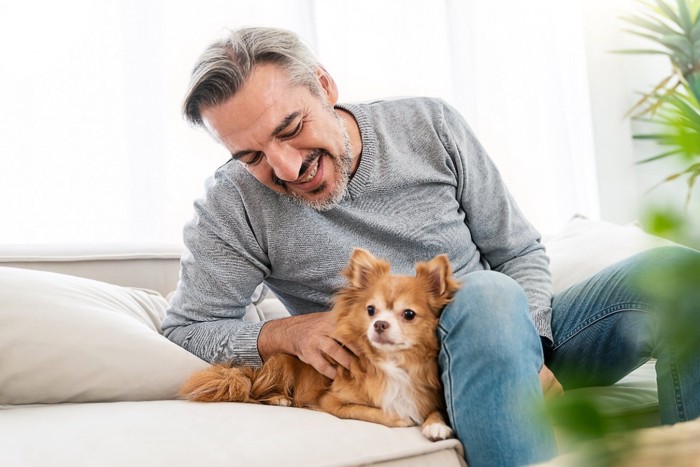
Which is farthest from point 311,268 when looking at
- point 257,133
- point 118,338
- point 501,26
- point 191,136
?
point 501,26

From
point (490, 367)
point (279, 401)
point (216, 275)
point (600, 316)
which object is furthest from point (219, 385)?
point (600, 316)

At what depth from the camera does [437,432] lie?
1282mm

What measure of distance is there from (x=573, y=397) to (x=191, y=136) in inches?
111

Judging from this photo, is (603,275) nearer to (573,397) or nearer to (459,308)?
(459,308)

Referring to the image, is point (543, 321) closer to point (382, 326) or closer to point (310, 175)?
point (382, 326)

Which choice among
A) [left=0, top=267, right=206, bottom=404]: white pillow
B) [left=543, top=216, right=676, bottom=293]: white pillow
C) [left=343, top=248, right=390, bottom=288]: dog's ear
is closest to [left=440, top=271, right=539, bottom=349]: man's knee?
[left=343, top=248, right=390, bottom=288]: dog's ear

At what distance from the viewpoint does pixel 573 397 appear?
0.78ft

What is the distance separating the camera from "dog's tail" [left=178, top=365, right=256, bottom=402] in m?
1.46

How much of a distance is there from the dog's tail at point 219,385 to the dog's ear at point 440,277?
1.43ft

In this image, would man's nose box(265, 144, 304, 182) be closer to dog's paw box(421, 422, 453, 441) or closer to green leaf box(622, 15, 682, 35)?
dog's paw box(421, 422, 453, 441)

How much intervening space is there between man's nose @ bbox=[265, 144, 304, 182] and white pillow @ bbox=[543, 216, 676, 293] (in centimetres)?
89

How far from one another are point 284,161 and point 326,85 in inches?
11.5

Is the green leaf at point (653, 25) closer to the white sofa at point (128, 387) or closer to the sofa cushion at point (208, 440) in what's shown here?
the white sofa at point (128, 387)

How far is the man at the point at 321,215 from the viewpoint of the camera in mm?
1558
